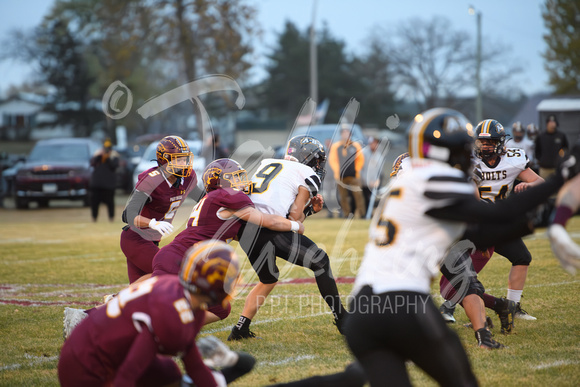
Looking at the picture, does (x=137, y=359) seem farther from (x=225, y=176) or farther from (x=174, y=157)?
(x=174, y=157)

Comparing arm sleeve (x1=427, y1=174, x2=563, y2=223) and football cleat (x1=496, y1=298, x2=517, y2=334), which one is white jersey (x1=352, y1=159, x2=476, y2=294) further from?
football cleat (x1=496, y1=298, x2=517, y2=334)

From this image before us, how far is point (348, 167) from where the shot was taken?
601 inches

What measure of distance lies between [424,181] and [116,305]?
5.29 feet

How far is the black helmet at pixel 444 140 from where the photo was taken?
2945mm

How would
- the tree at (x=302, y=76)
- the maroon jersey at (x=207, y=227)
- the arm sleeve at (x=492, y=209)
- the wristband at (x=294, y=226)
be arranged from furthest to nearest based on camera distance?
the tree at (x=302, y=76) → the wristband at (x=294, y=226) → the maroon jersey at (x=207, y=227) → the arm sleeve at (x=492, y=209)

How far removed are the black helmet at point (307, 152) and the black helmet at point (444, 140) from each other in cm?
277

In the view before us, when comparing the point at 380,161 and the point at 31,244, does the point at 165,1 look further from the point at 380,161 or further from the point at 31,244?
the point at 31,244

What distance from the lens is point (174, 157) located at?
18.8ft

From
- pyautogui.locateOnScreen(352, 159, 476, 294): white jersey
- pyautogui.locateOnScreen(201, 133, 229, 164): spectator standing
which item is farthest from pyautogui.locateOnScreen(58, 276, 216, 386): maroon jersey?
pyautogui.locateOnScreen(201, 133, 229, 164): spectator standing

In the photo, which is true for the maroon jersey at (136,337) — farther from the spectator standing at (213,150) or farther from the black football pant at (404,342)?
the spectator standing at (213,150)

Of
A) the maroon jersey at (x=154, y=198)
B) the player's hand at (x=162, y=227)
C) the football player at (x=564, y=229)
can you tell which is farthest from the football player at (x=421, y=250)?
the maroon jersey at (x=154, y=198)

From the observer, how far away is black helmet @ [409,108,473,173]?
295 cm

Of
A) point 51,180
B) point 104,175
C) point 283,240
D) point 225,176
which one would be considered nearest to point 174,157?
point 225,176

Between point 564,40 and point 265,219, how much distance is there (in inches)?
1290
